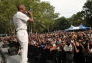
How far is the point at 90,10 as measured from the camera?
363ft

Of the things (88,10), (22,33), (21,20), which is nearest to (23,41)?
(22,33)

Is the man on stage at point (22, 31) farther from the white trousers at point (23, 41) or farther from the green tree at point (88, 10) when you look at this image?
the green tree at point (88, 10)

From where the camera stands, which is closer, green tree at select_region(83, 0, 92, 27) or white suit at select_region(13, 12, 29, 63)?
white suit at select_region(13, 12, 29, 63)

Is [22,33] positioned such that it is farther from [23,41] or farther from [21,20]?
[21,20]

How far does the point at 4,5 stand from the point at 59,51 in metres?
62.7

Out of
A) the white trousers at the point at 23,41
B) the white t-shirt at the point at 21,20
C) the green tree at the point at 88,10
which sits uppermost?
the green tree at the point at 88,10

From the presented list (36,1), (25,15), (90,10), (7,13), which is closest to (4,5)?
(7,13)

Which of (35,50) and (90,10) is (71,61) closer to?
(35,50)

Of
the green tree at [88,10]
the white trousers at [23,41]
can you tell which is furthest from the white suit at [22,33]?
the green tree at [88,10]

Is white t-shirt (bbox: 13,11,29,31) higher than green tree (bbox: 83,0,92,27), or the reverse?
green tree (bbox: 83,0,92,27)

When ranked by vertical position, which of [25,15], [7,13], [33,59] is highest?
[7,13]

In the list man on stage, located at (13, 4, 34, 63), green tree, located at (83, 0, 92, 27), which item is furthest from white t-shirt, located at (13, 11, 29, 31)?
green tree, located at (83, 0, 92, 27)

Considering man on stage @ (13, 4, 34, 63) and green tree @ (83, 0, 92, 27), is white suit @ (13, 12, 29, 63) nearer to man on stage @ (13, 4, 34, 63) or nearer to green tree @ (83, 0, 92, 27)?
man on stage @ (13, 4, 34, 63)

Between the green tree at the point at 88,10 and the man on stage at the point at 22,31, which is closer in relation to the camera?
the man on stage at the point at 22,31
